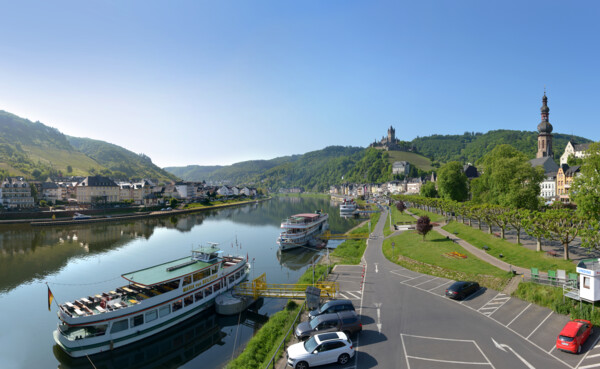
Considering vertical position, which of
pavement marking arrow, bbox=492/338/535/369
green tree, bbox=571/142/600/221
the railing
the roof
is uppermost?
the roof

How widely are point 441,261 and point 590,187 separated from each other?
1611 centimetres

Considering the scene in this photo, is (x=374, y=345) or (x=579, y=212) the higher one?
(x=579, y=212)

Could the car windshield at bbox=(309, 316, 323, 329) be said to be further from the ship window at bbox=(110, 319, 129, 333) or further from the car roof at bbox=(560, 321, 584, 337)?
the ship window at bbox=(110, 319, 129, 333)

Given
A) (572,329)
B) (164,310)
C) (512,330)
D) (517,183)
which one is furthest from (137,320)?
(517,183)

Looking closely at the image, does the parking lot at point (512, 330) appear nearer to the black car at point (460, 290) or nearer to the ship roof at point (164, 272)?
the black car at point (460, 290)

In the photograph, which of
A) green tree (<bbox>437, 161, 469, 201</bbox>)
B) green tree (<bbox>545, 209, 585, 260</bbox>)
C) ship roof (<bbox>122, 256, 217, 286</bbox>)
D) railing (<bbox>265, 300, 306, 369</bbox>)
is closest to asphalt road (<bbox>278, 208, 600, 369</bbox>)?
railing (<bbox>265, 300, 306, 369</bbox>)

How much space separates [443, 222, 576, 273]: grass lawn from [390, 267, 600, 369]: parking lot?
8.26 m

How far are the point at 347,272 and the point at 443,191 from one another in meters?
56.1

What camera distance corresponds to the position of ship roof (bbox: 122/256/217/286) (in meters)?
27.9

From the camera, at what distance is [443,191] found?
3199 inches

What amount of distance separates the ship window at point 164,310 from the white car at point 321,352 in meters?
14.6

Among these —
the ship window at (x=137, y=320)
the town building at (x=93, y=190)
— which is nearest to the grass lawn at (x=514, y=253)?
the ship window at (x=137, y=320)

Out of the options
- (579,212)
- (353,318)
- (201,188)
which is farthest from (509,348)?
(201,188)

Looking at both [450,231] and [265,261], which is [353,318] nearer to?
[265,261]
